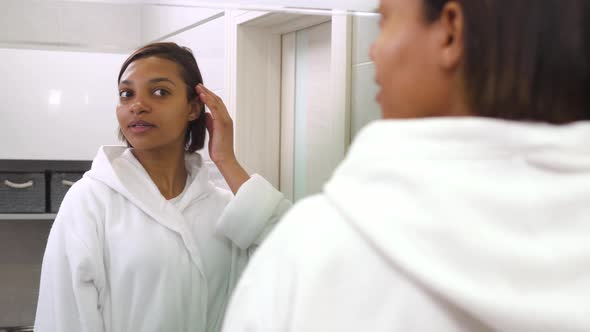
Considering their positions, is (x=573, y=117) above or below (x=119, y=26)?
below

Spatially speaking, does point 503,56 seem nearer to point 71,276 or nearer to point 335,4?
point 71,276

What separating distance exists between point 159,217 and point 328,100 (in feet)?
1.32

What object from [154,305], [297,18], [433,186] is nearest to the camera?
[433,186]

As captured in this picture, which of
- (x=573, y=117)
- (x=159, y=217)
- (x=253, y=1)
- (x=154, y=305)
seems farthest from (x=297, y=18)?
(x=573, y=117)

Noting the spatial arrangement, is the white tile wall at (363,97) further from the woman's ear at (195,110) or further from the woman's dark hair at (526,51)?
the woman's dark hair at (526,51)

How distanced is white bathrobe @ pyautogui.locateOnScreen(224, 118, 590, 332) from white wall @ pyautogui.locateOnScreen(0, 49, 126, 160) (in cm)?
54

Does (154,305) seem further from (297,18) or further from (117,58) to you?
(297,18)

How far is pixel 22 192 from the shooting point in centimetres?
82

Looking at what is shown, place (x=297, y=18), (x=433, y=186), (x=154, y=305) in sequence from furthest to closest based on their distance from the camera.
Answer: (x=297, y=18)
(x=154, y=305)
(x=433, y=186)

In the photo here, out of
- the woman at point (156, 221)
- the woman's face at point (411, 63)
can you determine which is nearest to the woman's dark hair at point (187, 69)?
the woman at point (156, 221)

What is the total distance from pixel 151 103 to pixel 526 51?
1.85ft

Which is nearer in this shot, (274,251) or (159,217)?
(274,251)

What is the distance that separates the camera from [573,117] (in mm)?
389

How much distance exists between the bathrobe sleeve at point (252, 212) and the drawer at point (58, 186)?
0.70 feet
